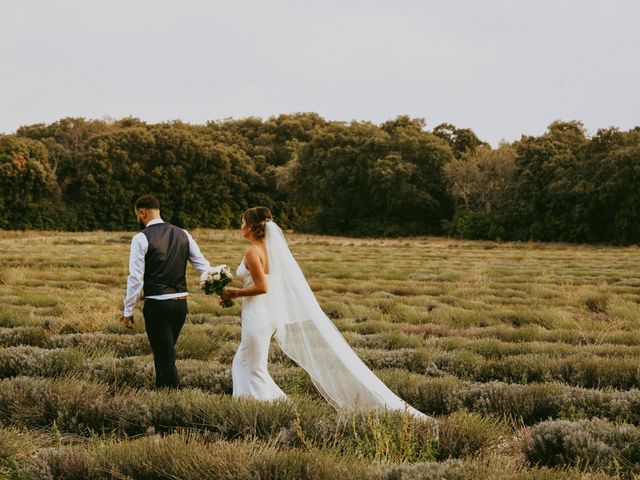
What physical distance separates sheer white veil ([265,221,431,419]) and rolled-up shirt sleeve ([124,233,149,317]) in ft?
4.71

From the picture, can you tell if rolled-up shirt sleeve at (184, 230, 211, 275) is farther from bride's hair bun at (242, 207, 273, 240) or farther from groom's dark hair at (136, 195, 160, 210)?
bride's hair bun at (242, 207, 273, 240)

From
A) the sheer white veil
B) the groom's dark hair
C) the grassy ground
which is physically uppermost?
the groom's dark hair

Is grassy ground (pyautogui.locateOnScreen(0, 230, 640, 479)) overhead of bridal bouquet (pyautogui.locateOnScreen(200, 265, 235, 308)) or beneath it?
beneath

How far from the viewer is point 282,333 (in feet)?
25.4

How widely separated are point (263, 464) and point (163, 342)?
3405 mm

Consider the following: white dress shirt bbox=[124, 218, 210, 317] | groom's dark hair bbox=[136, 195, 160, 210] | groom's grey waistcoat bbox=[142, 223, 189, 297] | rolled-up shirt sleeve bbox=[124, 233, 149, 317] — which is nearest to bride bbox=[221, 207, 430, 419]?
groom's grey waistcoat bbox=[142, 223, 189, 297]

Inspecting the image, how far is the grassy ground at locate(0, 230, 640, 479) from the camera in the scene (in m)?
4.76

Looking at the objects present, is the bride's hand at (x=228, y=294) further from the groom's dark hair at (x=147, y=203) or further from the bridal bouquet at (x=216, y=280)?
the groom's dark hair at (x=147, y=203)

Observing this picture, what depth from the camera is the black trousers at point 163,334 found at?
760 centimetres

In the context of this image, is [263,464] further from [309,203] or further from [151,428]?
[309,203]

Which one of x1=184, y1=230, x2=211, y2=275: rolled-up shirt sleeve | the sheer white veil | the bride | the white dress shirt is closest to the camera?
the sheer white veil

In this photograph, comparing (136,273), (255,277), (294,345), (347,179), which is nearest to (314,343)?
(294,345)

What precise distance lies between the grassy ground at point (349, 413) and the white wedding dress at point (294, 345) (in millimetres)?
378

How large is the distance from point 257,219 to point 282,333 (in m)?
1.34
